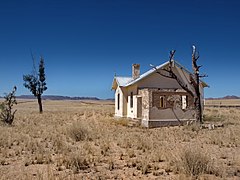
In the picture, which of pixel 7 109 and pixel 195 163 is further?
pixel 7 109

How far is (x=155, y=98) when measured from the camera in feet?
69.2

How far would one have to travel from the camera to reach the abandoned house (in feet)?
68.5

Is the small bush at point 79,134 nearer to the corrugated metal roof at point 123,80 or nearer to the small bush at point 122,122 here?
the small bush at point 122,122

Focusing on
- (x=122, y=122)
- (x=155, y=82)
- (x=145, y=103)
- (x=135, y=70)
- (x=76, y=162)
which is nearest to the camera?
(x=76, y=162)

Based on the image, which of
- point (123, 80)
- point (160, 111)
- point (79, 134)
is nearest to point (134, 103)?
point (160, 111)

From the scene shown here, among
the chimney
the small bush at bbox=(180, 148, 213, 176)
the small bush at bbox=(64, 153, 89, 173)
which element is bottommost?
the small bush at bbox=(64, 153, 89, 173)

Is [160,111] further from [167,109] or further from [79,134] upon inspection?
[79,134]

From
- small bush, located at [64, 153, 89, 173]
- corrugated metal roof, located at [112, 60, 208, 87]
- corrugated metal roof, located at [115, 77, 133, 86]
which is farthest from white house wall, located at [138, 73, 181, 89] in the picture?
small bush, located at [64, 153, 89, 173]

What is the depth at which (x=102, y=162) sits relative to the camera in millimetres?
9531

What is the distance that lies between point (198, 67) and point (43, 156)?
13.6 meters

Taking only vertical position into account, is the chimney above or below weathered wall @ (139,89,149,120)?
above

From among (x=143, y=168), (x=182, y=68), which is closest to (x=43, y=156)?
(x=143, y=168)

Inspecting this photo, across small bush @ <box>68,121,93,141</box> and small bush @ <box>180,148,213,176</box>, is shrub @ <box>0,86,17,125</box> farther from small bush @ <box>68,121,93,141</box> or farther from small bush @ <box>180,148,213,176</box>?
small bush @ <box>180,148,213,176</box>

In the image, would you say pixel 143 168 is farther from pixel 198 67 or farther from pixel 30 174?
pixel 198 67
